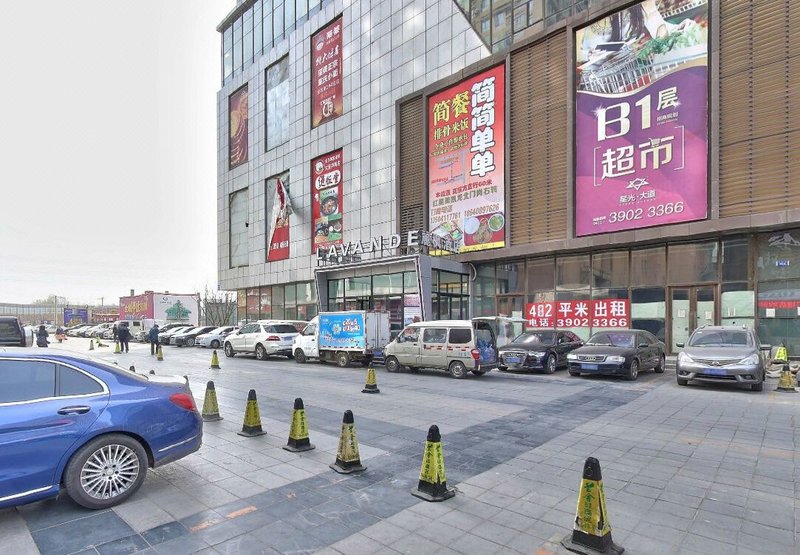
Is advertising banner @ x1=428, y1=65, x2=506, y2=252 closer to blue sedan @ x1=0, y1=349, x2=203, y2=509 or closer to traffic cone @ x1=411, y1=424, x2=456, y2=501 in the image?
traffic cone @ x1=411, y1=424, x2=456, y2=501

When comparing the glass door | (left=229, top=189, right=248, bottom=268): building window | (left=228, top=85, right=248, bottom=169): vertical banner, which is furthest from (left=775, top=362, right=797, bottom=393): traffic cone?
(left=228, top=85, right=248, bottom=169): vertical banner

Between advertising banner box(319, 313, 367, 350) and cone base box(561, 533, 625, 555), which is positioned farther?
advertising banner box(319, 313, 367, 350)

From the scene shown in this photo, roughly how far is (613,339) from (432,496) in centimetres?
1274

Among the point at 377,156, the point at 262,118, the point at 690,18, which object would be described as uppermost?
the point at 262,118

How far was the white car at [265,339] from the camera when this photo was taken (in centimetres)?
2261

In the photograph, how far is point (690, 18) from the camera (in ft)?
59.3

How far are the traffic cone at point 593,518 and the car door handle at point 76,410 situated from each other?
4490 mm

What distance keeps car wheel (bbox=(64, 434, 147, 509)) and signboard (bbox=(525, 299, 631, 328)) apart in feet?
64.2

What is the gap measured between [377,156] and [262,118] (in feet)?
54.4

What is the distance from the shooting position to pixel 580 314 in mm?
21422

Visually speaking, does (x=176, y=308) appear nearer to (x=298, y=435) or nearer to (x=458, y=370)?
(x=458, y=370)

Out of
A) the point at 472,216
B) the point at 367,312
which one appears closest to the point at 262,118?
the point at 472,216

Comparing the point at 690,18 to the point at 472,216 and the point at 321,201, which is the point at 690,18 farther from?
the point at 321,201

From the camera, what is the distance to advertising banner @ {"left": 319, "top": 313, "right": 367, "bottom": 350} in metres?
18.3
